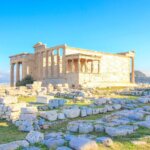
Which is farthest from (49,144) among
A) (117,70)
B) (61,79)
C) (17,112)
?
(117,70)

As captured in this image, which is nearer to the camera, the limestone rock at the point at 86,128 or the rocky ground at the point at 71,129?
the rocky ground at the point at 71,129

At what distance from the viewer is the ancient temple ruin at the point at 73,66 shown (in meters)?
43.5

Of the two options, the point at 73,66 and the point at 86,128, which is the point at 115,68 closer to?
the point at 73,66

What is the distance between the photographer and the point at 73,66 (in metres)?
45.0

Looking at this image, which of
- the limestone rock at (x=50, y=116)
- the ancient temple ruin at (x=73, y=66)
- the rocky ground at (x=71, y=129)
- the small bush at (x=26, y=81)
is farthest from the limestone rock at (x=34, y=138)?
the small bush at (x=26, y=81)

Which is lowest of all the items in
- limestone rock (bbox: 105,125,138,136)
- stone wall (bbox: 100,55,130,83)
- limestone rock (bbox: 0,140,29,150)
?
limestone rock (bbox: 0,140,29,150)

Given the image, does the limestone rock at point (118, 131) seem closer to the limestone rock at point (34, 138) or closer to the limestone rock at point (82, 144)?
the limestone rock at point (82, 144)

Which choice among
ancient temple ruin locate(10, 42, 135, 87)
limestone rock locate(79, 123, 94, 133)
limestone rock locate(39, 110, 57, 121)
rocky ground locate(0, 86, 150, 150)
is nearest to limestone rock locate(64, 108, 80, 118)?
rocky ground locate(0, 86, 150, 150)

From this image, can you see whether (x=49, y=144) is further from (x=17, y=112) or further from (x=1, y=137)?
(x=17, y=112)

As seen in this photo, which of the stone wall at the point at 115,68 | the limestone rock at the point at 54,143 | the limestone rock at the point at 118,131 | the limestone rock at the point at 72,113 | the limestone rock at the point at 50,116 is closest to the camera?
the limestone rock at the point at 54,143

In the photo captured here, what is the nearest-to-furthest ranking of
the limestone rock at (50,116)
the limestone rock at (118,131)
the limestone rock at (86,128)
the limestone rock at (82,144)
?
the limestone rock at (82,144), the limestone rock at (118,131), the limestone rock at (86,128), the limestone rock at (50,116)

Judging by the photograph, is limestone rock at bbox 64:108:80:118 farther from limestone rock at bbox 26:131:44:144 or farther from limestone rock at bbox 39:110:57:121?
limestone rock at bbox 26:131:44:144

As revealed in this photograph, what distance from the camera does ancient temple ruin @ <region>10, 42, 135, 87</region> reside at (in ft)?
143

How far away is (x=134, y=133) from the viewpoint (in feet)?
23.6
